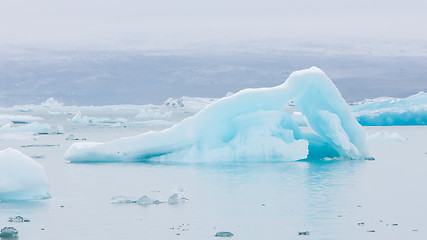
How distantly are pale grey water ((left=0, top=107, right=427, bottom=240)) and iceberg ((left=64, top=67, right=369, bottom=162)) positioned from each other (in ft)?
0.99

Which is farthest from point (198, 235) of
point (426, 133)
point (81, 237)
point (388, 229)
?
point (426, 133)

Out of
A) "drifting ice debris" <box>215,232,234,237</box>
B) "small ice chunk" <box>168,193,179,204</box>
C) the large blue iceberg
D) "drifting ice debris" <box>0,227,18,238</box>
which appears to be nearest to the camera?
"drifting ice debris" <box>0,227,18,238</box>

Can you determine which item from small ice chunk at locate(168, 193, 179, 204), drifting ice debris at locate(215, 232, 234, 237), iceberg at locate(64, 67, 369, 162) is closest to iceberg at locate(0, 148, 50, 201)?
small ice chunk at locate(168, 193, 179, 204)

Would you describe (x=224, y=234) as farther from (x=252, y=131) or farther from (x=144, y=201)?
(x=252, y=131)

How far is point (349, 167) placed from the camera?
19266mm

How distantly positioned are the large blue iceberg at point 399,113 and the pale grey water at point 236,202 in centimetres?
1792

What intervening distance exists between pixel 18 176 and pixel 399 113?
2841cm

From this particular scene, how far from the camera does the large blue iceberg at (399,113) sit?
38466 mm

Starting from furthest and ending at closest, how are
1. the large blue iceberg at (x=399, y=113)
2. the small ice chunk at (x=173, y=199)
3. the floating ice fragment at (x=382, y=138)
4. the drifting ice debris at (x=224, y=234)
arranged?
the large blue iceberg at (x=399, y=113), the floating ice fragment at (x=382, y=138), the small ice chunk at (x=173, y=199), the drifting ice debris at (x=224, y=234)

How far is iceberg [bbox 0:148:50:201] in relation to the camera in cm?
1271

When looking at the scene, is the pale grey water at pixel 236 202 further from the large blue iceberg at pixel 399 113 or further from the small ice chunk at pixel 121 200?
the large blue iceberg at pixel 399 113

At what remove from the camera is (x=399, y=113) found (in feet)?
126

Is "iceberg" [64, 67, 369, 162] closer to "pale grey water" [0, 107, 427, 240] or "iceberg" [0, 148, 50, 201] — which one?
"pale grey water" [0, 107, 427, 240]

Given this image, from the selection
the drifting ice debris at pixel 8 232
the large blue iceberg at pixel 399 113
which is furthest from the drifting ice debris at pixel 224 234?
the large blue iceberg at pixel 399 113
